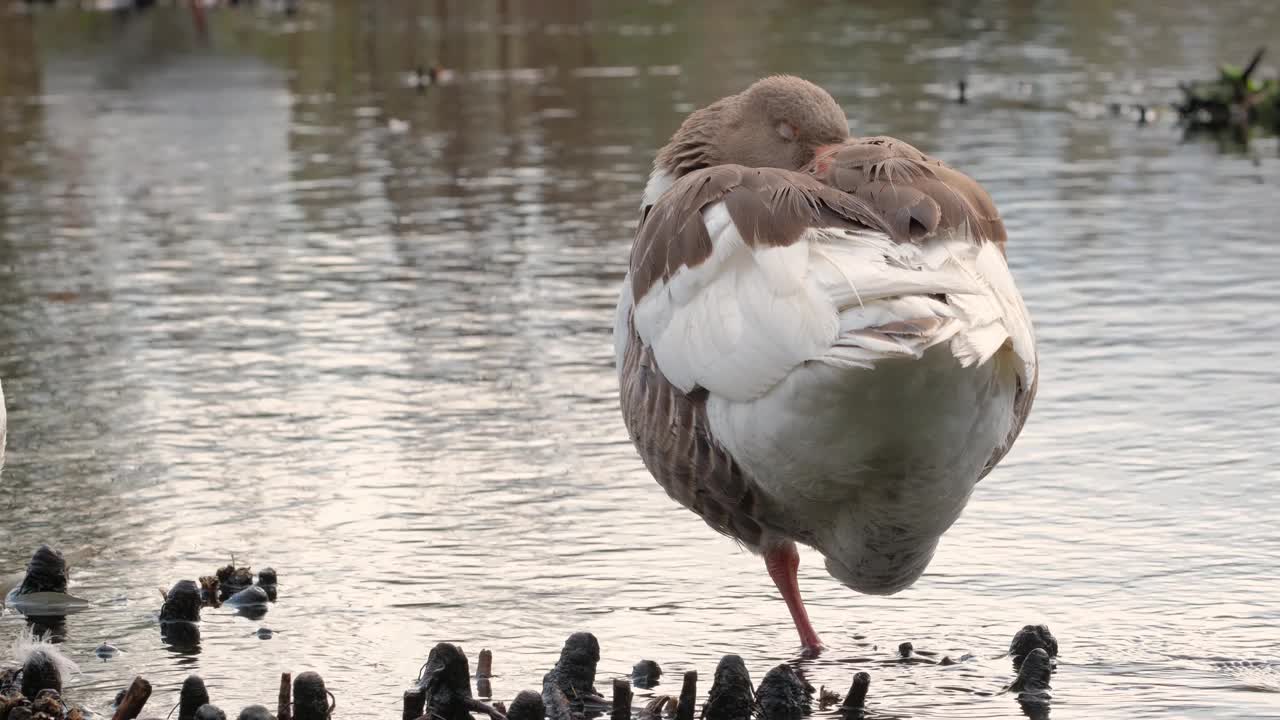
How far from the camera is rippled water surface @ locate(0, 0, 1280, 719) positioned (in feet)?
19.1

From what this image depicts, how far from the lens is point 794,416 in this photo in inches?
173

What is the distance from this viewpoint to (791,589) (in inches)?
225

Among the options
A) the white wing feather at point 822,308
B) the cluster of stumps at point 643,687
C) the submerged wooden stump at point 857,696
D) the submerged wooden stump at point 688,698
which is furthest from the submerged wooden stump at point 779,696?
the white wing feather at point 822,308

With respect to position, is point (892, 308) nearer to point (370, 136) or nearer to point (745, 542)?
point (745, 542)

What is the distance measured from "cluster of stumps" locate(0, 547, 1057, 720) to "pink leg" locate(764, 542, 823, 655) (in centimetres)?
19

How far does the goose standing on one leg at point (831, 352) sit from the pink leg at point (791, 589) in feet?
0.18

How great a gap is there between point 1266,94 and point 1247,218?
21.6ft

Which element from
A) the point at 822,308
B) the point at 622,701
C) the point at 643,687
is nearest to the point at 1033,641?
the point at 643,687

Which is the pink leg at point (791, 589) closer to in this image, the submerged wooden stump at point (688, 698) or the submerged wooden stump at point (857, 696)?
the submerged wooden stump at point (857, 696)

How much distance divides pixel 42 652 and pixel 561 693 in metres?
1.44

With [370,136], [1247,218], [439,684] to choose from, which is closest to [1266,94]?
[1247,218]

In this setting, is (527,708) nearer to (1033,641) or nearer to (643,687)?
(643,687)

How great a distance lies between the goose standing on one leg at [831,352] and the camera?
419cm

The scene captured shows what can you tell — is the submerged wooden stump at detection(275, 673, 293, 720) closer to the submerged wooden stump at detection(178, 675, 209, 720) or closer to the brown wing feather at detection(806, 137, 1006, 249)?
the submerged wooden stump at detection(178, 675, 209, 720)
